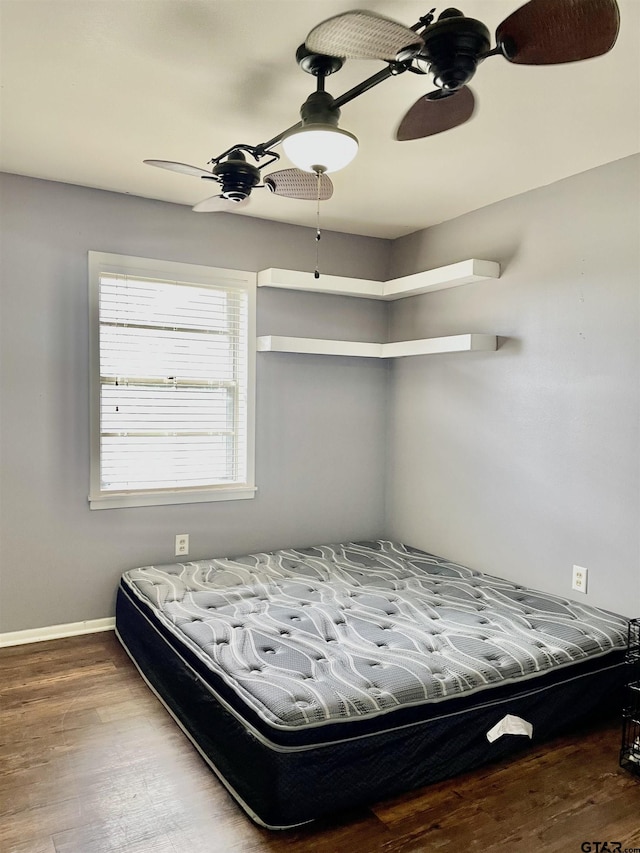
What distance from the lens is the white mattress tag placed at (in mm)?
2170

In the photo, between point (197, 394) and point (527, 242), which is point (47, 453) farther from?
point (527, 242)

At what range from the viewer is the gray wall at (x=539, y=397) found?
2822mm

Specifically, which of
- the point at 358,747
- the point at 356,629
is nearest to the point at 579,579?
the point at 356,629

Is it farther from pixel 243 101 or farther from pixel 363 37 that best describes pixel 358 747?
pixel 243 101

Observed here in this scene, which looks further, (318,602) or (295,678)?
(318,602)

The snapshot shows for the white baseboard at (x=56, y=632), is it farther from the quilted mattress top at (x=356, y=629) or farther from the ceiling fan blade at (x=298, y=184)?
the ceiling fan blade at (x=298, y=184)

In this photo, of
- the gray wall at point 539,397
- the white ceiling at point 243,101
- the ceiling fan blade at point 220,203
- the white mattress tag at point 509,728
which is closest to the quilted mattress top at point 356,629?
the white mattress tag at point 509,728

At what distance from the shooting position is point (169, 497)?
11.8 feet

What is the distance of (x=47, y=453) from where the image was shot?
3254 mm

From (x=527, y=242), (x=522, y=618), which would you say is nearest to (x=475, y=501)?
(x=522, y=618)

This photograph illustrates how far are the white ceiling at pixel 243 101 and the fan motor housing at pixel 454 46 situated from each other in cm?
31

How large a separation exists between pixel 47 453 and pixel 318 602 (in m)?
1.58

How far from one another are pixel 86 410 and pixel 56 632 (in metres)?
1.17

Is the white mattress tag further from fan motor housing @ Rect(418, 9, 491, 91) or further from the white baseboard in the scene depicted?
the white baseboard
